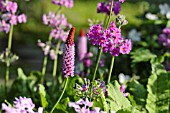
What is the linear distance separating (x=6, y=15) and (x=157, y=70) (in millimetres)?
1213

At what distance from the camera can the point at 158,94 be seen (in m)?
3.64

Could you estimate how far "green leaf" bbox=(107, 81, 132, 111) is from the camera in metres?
3.12

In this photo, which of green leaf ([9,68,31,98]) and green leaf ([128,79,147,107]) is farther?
green leaf ([9,68,31,98])

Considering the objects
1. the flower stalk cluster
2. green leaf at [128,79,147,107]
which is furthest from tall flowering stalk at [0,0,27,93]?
the flower stalk cluster

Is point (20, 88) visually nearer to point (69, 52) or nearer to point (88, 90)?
point (88, 90)

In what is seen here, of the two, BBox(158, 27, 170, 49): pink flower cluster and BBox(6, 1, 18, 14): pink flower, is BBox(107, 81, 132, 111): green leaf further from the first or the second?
BBox(158, 27, 170, 49): pink flower cluster

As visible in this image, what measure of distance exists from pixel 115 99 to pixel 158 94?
1.95 ft

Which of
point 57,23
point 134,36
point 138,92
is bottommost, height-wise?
point 138,92

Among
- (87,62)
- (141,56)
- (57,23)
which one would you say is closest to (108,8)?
(57,23)

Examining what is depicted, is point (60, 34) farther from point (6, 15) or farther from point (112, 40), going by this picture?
point (112, 40)

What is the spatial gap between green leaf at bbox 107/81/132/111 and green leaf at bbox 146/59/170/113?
38 centimetres

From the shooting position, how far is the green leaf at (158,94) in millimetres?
3529

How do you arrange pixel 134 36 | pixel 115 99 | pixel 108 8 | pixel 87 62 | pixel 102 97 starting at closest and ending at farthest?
pixel 102 97, pixel 115 99, pixel 108 8, pixel 87 62, pixel 134 36

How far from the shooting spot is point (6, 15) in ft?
13.5
